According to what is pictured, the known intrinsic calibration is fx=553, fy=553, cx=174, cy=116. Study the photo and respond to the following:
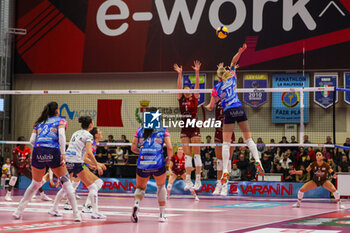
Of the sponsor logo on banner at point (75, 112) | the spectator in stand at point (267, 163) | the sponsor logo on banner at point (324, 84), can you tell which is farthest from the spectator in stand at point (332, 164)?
the sponsor logo on banner at point (75, 112)

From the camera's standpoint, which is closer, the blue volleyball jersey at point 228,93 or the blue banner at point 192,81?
the blue volleyball jersey at point 228,93

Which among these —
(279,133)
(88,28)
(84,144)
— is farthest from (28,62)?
(84,144)

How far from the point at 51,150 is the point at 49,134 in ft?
1.04

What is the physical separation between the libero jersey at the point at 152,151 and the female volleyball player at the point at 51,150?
1454 mm

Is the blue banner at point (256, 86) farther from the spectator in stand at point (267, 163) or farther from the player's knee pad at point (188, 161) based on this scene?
the player's knee pad at point (188, 161)

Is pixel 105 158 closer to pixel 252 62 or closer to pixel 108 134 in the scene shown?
pixel 108 134

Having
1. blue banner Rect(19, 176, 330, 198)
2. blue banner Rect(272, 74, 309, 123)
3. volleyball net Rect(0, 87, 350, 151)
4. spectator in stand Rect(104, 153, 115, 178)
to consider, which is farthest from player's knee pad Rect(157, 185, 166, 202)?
blue banner Rect(272, 74, 309, 123)

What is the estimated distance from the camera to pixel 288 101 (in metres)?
25.4

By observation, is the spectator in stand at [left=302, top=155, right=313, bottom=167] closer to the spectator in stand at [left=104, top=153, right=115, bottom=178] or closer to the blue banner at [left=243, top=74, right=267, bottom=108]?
the blue banner at [left=243, top=74, right=267, bottom=108]

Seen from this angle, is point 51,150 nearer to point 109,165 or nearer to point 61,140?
point 61,140

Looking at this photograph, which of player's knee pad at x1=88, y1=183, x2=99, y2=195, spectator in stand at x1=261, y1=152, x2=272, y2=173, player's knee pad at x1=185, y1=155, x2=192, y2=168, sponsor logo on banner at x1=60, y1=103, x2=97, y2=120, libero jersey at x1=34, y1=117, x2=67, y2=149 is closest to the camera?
libero jersey at x1=34, y1=117, x2=67, y2=149

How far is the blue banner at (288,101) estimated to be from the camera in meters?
25.1

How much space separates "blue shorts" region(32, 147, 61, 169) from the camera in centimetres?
1042

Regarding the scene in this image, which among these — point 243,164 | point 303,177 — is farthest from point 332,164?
point 243,164
